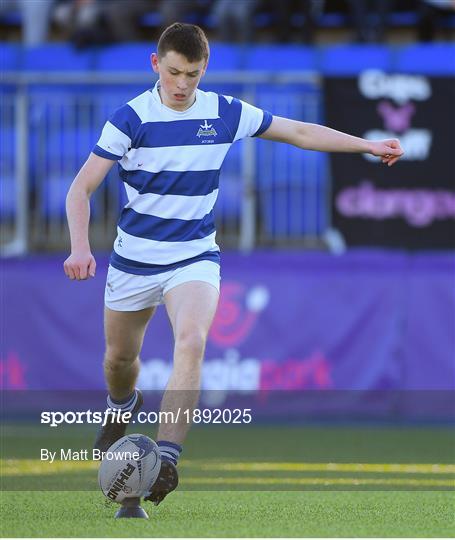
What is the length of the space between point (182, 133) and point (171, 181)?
0.81ft

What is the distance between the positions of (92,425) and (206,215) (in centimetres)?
535

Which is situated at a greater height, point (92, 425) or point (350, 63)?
point (350, 63)

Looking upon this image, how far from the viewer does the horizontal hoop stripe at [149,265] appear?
23.9ft

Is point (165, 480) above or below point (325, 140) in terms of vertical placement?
below

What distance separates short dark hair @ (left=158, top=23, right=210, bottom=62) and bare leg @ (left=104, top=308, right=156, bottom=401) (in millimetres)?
1452

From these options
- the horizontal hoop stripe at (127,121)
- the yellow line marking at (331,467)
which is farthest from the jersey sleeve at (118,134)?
the yellow line marking at (331,467)

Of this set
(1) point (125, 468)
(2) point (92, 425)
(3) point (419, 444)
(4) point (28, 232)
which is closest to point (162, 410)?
(1) point (125, 468)

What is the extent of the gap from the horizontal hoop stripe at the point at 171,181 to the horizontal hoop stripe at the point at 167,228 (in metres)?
0.14

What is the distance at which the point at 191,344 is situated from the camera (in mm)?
6750

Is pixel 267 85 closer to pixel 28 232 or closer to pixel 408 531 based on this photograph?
pixel 28 232

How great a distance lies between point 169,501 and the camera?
24.1 feet

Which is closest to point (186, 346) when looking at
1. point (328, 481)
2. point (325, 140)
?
point (325, 140)

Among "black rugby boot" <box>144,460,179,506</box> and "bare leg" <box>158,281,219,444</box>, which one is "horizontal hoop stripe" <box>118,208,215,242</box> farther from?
"black rugby boot" <box>144,460,179,506</box>

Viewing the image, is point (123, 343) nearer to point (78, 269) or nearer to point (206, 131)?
point (78, 269)
